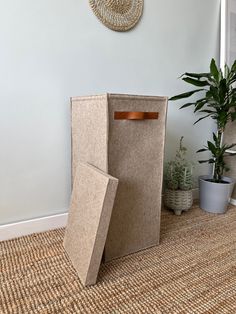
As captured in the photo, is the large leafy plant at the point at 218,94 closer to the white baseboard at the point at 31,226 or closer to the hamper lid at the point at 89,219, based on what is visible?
the hamper lid at the point at 89,219

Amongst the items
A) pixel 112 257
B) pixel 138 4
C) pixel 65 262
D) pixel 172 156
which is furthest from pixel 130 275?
pixel 138 4

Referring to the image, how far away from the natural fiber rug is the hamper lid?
6 cm

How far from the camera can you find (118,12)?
136 cm

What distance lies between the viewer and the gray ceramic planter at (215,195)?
1.61 meters

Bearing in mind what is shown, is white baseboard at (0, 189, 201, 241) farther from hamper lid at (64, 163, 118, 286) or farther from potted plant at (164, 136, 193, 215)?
potted plant at (164, 136, 193, 215)

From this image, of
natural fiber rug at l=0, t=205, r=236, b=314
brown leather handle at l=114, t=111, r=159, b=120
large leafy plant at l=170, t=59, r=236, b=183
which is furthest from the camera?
large leafy plant at l=170, t=59, r=236, b=183

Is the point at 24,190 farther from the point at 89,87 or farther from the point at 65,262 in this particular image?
the point at 89,87

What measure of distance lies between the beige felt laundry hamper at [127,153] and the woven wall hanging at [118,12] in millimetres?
517

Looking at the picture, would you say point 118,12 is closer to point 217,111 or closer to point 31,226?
point 217,111

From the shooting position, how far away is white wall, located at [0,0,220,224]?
3.82 ft

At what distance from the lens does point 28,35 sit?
3.82 ft

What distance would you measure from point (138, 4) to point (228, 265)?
4.89 feet

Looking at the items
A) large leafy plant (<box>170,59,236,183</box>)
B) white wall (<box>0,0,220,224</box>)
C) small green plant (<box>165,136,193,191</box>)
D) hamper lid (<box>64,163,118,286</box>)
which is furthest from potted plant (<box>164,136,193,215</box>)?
hamper lid (<box>64,163,118,286</box>)

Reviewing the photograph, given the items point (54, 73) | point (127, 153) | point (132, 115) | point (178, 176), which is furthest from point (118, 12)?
point (178, 176)
